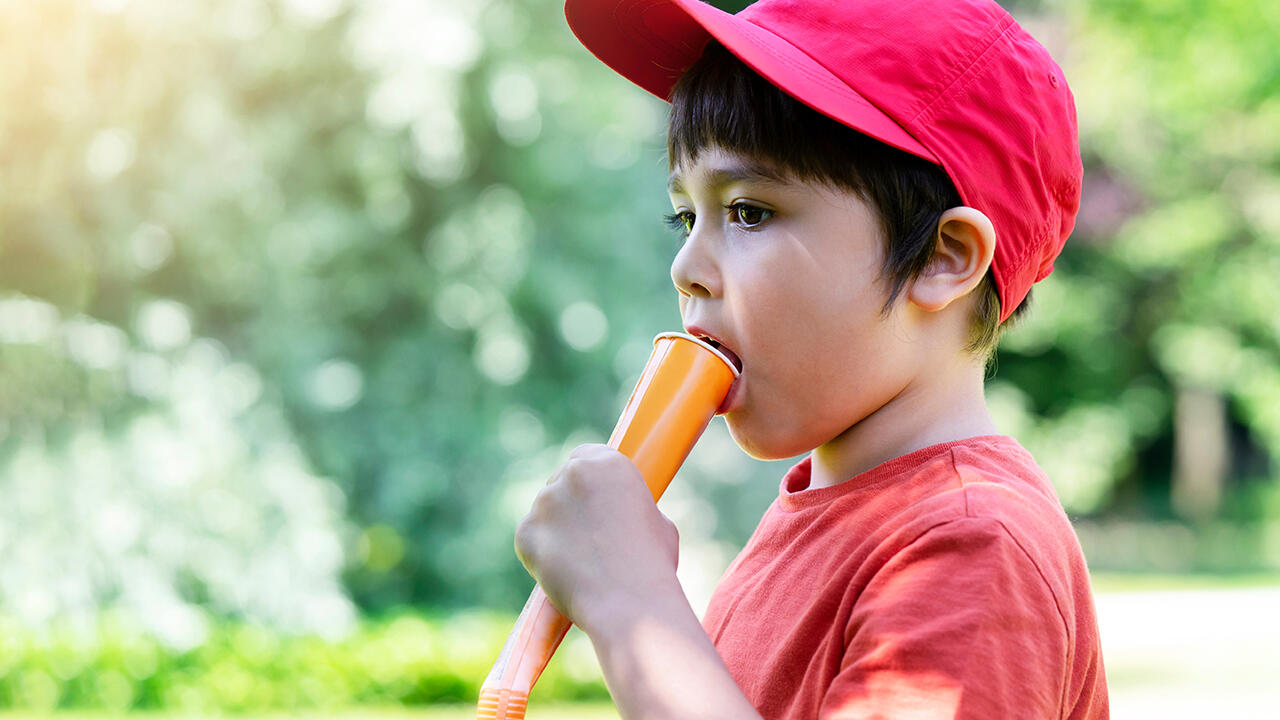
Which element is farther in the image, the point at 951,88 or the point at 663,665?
the point at 951,88

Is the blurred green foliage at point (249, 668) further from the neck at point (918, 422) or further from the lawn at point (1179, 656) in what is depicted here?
the neck at point (918, 422)

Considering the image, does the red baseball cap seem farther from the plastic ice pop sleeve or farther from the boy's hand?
the boy's hand

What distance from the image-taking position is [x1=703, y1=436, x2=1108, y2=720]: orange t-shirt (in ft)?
3.92

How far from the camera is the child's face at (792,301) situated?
1.49 metres

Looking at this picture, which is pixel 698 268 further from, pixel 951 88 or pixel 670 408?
pixel 951 88

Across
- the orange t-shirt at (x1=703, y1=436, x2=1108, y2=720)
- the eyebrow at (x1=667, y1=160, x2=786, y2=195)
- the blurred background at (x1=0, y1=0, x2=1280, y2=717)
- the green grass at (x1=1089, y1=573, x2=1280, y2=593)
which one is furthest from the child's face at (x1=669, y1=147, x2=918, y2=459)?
the green grass at (x1=1089, y1=573, x2=1280, y2=593)

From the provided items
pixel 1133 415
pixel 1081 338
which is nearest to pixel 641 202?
pixel 1081 338

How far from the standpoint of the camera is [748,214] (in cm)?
153

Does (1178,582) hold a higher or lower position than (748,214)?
lower

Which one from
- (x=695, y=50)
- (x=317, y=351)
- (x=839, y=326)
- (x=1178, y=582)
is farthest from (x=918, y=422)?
(x=1178, y=582)

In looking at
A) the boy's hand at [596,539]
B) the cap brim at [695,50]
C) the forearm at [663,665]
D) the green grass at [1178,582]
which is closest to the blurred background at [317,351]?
the cap brim at [695,50]

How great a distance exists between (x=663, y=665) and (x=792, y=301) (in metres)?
0.47

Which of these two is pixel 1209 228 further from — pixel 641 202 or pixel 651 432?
pixel 651 432

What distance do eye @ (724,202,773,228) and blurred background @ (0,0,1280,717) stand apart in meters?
5.47
